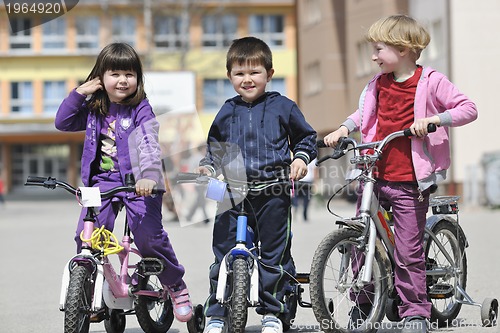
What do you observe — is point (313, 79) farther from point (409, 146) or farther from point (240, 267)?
point (240, 267)

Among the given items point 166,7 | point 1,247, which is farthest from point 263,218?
point 166,7

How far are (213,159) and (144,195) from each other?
0.67m

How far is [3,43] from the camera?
7062cm

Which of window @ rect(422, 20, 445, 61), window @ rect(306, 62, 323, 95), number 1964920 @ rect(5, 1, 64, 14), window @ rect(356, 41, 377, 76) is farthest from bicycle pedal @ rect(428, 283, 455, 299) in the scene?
window @ rect(306, 62, 323, 95)

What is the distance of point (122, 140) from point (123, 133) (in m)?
0.04

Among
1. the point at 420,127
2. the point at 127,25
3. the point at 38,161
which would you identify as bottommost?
the point at 420,127

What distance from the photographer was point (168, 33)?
6769 centimetres

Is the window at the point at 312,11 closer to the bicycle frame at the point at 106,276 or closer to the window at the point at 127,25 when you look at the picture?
the window at the point at 127,25

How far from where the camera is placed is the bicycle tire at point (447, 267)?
6.93m

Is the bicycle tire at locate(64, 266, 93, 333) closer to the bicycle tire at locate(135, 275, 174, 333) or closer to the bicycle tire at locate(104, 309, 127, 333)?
the bicycle tire at locate(135, 275, 174, 333)

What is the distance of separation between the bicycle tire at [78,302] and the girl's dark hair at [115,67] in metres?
Result: 1.13

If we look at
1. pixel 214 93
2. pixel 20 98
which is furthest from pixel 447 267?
pixel 20 98

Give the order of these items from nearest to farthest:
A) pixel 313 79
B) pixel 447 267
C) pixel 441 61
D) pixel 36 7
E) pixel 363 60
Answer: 1. pixel 447 267
2. pixel 36 7
3. pixel 441 61
4. pixel 363 60
5. pixel 313 79

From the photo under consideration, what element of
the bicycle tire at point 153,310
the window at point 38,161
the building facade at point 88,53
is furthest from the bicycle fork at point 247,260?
the window at point 38,161
